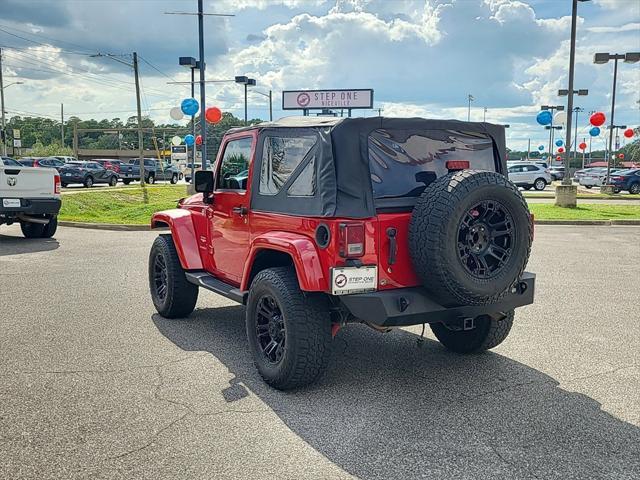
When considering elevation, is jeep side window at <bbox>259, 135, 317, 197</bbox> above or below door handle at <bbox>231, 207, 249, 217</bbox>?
above

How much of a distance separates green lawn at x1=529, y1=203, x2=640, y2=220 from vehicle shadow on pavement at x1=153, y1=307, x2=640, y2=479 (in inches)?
510

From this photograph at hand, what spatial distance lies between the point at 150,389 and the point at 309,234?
165 cm

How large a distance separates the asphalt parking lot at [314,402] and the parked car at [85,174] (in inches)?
1066

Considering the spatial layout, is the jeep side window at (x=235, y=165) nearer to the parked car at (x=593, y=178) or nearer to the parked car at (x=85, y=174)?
the parked car at (x=85, y=174)

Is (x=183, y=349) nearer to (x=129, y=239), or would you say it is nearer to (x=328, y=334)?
(x=328, y=334)

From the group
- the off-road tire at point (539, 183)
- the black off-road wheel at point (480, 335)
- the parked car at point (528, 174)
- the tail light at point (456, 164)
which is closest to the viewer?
the tail light at point (456, 164)

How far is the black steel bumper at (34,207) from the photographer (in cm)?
1218

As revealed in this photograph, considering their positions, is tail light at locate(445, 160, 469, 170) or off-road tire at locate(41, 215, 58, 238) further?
off-road tire at locate(41, 215, 58, 238)

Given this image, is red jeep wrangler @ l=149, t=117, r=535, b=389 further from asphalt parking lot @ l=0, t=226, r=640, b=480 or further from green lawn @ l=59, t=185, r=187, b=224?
green lawn @ l=59, t=185, r=187, b=224

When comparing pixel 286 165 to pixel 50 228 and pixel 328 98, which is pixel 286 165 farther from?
pixel 328 98

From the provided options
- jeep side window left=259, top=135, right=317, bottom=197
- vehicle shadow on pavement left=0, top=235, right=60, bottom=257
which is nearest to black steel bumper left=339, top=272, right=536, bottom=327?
jeep side window left=259, top=135, right=317, bottom=197

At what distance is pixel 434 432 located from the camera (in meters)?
3.82

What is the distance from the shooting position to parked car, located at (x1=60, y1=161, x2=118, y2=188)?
106 feet

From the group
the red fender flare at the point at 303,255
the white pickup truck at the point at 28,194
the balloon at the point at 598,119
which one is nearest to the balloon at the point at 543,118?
the balloon at the point at 598,119
